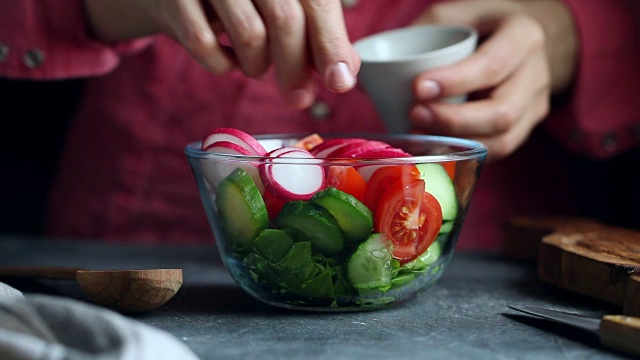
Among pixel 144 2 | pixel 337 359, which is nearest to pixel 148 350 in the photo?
pixel 337 359

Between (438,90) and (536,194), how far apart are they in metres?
0.60

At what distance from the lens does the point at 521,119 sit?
113cm

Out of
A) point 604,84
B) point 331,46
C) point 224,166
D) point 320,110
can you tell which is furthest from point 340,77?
point 604,84

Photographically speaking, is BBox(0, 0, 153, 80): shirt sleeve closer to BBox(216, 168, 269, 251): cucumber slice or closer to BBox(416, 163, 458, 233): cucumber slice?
BBox(216, 168, 269, 251): cucumber slice

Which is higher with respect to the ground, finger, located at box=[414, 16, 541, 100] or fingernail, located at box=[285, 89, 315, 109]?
finger, located at box=[414, 16, 541, 100]

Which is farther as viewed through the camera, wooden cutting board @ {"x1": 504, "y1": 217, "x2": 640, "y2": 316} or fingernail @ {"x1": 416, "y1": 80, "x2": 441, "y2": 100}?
fingernail @ {"x1": 416, "y1": 80, "x2": 441, "y2": 100}

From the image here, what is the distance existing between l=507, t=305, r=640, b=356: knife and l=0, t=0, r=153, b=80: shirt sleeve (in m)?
0.79

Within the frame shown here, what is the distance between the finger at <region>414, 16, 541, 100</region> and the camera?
0.95 metres

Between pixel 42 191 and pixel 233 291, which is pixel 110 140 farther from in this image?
pixel 233 291

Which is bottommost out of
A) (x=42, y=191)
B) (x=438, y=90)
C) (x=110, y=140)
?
(x=42, y=191)

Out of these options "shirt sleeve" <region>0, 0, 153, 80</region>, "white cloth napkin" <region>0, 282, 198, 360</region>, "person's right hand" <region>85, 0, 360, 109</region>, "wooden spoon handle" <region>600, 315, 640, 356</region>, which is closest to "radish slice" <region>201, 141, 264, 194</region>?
"person's right hand" <region>85, 0, 360, 109</region>

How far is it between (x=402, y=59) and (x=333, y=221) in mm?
295

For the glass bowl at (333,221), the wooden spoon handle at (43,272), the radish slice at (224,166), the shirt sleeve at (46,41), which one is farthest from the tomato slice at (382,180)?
the shirt sleeve at (46,41)

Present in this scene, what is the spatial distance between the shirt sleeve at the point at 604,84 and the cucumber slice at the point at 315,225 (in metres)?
0.69
